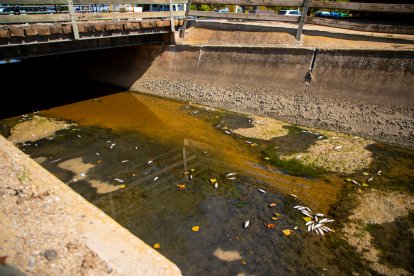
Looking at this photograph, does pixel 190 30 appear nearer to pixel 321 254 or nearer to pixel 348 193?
pixel 348 193

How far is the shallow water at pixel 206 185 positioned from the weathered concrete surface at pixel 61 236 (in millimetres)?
1307

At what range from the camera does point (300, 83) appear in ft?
34.7

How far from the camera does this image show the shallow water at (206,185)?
17.7ft

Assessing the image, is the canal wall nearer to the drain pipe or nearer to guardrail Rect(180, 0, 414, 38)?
the drain pipe

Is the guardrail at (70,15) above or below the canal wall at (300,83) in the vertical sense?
above

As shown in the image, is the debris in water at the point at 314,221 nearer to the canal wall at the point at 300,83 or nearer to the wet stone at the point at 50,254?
the canal wall at the point at 300,83

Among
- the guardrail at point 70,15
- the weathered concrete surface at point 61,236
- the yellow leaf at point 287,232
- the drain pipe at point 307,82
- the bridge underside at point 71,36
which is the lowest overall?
the yellow leaf at point 287,232

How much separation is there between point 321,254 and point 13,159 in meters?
6.04

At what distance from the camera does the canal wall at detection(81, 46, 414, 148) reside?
29.1 ft

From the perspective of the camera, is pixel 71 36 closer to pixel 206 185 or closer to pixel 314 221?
pixel 206 185

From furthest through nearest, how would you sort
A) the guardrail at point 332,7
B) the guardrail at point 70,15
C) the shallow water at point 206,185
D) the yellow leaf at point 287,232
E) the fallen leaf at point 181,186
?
the guardrail at point 70,15 → the guardrail at point 332,7 → the fallen leaf at point 181,186 → the yellow leaf at point 287,232 → the shallow water at point 206,185

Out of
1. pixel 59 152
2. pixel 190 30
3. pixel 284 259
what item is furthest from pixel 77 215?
pixel 190 30

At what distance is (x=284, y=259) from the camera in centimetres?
528

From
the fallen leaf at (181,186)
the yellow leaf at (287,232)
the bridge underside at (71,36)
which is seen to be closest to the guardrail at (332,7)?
the bridge underside at (71,36)
